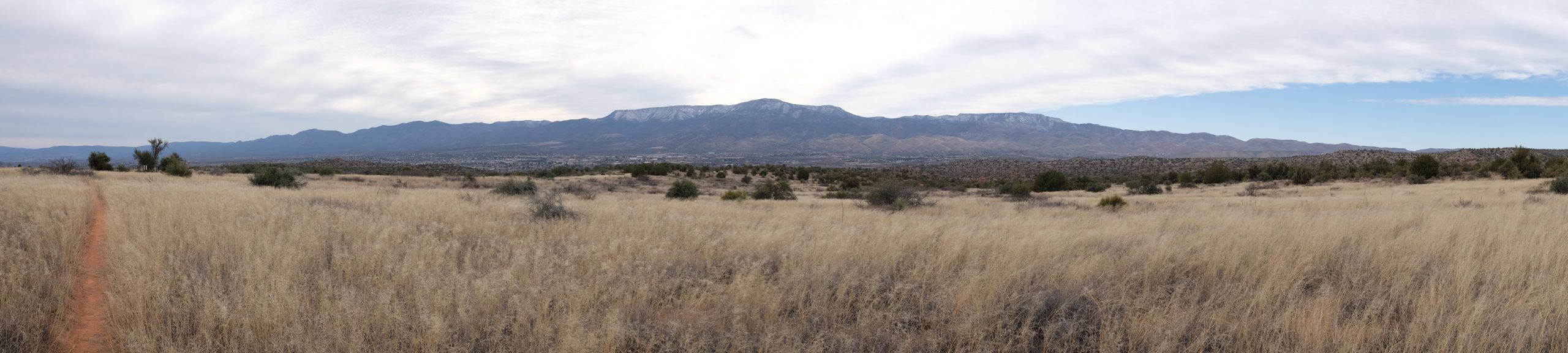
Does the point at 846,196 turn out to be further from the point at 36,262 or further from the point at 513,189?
the point at 36,262

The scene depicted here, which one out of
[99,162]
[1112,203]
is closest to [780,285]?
[1112,203]

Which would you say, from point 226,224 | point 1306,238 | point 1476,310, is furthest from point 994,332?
point 226,224

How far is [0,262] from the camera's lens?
16.2 ft

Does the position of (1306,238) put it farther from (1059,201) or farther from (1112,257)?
(1059,201)

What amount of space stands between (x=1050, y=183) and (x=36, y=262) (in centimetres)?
3997

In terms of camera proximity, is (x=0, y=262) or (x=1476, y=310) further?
(x=0, y=262)

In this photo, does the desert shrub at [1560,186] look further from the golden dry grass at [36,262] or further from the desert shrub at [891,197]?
the golden dry grass at [36,262]

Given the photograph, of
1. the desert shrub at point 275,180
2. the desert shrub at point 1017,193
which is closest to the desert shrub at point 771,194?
the desert shrub at point 1017,193

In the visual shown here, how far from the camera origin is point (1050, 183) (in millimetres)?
38531

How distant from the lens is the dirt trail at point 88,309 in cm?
382

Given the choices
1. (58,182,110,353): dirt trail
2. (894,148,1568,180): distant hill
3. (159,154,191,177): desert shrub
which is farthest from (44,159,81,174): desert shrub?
(894,148,1568,180): distant hill

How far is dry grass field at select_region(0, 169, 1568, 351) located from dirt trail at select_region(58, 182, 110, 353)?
0.11m

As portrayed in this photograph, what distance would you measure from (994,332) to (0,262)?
742 centimetres

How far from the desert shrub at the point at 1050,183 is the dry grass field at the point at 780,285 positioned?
29580 millimetres
